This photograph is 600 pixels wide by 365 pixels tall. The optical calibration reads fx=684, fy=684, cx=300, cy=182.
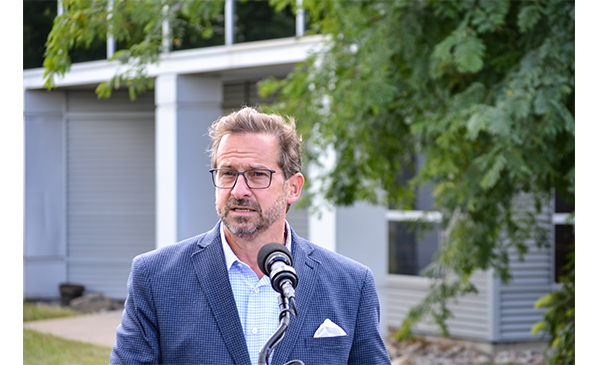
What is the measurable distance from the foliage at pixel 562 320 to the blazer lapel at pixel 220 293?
4.36 m

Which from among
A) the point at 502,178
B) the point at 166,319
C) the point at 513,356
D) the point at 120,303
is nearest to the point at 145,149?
the point at 120,303

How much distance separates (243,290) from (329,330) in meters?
0.38

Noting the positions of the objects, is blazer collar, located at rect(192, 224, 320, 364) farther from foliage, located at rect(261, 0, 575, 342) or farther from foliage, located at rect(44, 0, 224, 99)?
foliage, located at rect(44, 0, 224, 99)

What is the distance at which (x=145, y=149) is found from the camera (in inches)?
483

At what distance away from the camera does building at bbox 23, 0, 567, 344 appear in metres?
9.44

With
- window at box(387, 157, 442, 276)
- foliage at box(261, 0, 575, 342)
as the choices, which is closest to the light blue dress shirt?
foliage at box(261, 0, 575, 342)

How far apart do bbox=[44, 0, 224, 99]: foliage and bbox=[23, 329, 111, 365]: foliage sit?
255 centimetres

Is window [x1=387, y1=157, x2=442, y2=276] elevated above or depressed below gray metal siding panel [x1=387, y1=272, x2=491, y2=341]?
above

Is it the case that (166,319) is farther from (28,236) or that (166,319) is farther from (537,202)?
(28,236)

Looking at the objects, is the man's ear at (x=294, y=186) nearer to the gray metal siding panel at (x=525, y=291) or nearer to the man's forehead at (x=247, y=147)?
the man's forehead at (x=247, y=147)

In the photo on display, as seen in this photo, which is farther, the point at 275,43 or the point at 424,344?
the point at 424,344

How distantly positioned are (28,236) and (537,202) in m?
6.84

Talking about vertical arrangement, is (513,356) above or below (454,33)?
below

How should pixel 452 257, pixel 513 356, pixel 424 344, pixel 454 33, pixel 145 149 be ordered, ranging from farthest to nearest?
pixel 145 149 < pixel 424 344 < pixel 513 356 < pixel 452 257 < pixel 454 33
